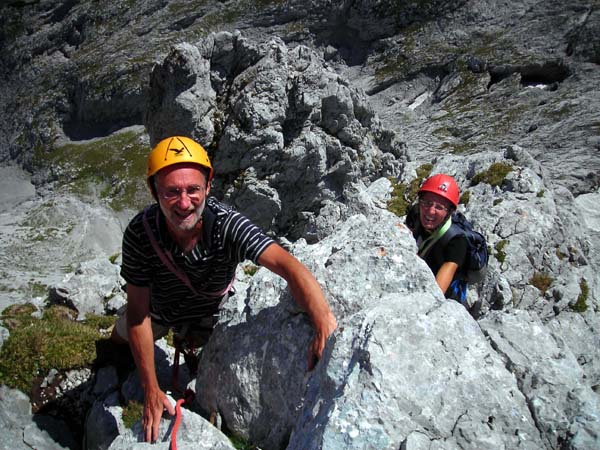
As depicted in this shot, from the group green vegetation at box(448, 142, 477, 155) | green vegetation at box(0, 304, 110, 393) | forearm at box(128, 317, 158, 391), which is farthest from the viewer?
green vegetation at box(448, 142, 477, 155)

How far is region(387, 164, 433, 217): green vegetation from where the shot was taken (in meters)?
18.4

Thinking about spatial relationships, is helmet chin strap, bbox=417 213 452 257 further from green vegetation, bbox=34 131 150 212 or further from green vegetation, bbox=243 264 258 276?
green vegetation, bbox=34 131 150 212

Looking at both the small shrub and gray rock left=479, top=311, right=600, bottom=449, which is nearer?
gray rock left=479, top=311, right=600, bottom=449

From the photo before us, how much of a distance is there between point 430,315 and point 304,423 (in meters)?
1.94

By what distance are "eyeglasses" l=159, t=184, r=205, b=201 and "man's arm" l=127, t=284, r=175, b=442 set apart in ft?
5.31

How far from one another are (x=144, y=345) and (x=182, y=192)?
245cm

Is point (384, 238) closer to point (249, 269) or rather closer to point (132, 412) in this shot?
point (132, 412)

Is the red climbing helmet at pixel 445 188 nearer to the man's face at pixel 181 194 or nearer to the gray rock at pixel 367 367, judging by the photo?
the gray rock at pixel 367 367

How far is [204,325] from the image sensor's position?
7.03 metres

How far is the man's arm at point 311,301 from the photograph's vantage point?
4.98 metres

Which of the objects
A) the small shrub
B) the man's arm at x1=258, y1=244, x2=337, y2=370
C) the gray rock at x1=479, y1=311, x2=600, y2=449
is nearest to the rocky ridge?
the gray rock at x1=479, y1=311, x2=600, y2=449

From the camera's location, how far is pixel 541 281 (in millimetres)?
12477

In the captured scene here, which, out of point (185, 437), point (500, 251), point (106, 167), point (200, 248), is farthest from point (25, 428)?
point (106, 167)

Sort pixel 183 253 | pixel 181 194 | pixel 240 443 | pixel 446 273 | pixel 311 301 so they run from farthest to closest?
pixel 446 273, pixel 183 253, pixel 240 443, pixel 181 194, pixel 311 301
